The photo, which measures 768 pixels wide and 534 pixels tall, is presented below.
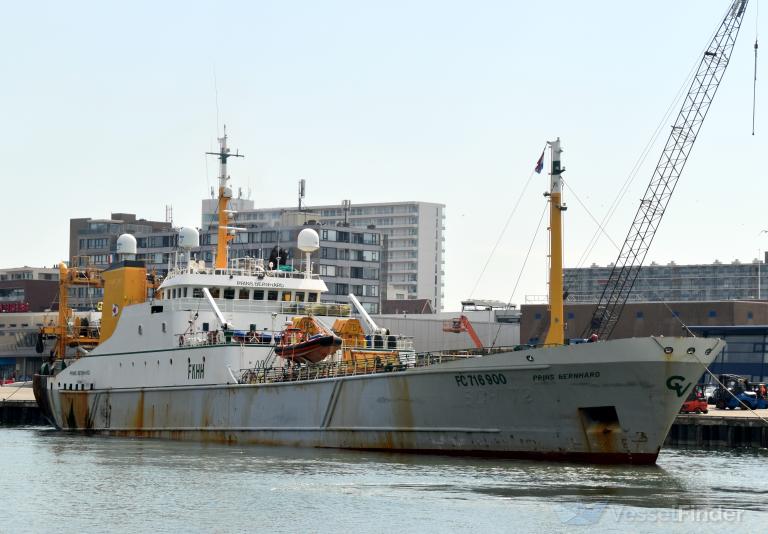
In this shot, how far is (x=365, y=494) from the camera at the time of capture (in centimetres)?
3147

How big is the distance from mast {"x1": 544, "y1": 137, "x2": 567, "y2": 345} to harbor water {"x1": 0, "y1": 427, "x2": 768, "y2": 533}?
17.4 ft

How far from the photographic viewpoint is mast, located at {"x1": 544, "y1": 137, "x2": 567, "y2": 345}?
40.5m

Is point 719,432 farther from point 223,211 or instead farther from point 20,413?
point 20,413

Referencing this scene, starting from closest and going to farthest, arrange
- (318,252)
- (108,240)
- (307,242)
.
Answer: (307,242) → (318,252) → (108,240)

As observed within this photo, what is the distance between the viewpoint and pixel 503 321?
10538 centimetres

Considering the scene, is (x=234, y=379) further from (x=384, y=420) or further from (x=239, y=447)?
(x=384, y=420)

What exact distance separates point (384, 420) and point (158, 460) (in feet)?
23.6

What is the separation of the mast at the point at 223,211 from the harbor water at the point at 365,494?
37.7ft

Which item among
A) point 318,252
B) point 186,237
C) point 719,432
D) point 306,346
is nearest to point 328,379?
point 306,346

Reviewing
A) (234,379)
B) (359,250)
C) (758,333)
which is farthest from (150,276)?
(359,250)

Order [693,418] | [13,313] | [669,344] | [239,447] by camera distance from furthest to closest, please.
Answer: [13,313], [693,418], [239,447], [669,344]

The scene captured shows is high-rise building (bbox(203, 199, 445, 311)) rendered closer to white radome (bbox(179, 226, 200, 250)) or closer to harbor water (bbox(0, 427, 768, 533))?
white radome (bbox(179, 226, 200, 250))

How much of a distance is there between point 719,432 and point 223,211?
2138cm
